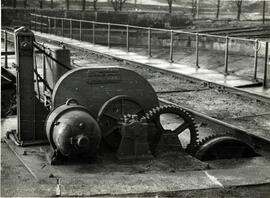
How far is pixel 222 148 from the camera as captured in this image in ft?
26.6

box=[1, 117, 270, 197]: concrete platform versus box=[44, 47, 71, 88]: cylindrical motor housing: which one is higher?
box=[44, 47, 71, 88]: cylindrical motor housing

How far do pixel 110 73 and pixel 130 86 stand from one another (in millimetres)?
377

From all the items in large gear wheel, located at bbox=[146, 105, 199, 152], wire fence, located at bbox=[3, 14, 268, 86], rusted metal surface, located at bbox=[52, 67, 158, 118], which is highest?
rusted metal surface, located at bbox=[52, 67, 158, 118]

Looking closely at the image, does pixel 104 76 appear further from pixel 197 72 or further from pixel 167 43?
pixel 167 43

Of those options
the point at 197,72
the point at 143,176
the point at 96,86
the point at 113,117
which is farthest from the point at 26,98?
the point at 197,72

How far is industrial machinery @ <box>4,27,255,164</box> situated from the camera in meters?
6.81

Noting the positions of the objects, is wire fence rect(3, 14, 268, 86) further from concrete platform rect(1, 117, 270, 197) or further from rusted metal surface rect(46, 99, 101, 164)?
rusted metal surface rect(46, 99, 101, 164)

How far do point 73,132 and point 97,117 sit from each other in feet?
3.06

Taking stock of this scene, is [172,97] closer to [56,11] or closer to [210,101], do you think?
[210,101]

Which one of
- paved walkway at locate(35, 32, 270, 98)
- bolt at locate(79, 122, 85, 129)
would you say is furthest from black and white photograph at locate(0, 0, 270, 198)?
paved walkway at locate(35, 32, 270, 98)

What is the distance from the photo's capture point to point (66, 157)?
7.04 meters

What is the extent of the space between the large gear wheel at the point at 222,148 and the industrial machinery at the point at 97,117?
0.02 metres

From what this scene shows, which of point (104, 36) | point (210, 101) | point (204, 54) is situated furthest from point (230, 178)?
point (104, 36)

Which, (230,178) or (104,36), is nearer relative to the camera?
(230,178)
